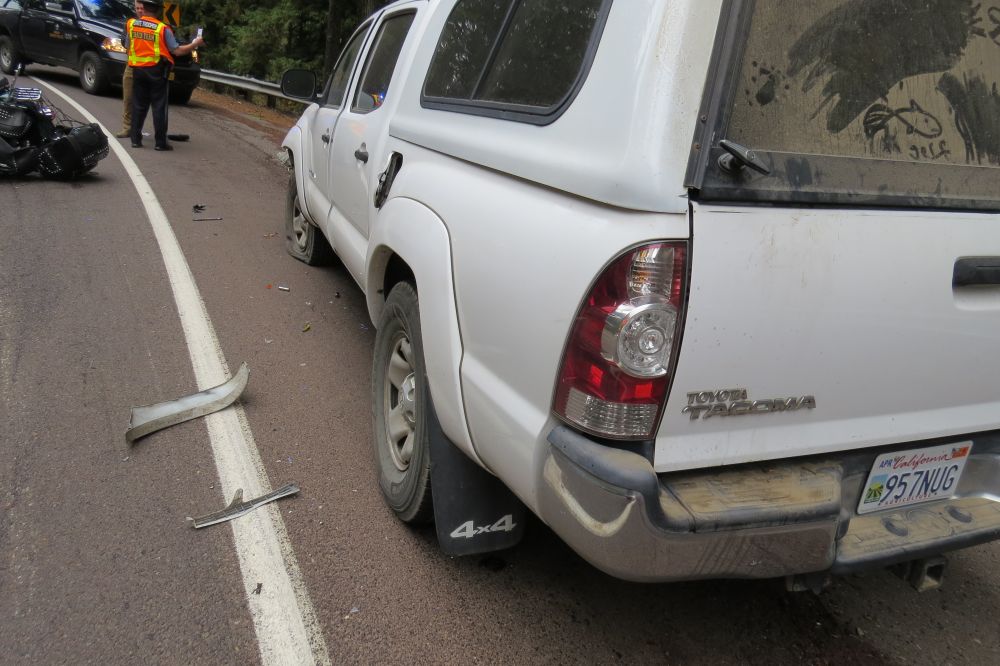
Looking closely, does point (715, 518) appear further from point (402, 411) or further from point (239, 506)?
point (239, 506)

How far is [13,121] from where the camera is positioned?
25.1ft

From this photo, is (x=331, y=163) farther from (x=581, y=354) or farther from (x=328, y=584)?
(x=581, y=354)

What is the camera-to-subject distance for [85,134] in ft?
26.8

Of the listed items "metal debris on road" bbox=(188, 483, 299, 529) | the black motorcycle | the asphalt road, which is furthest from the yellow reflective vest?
"metal debris on road" bbox=(188, 483, 299, 529)

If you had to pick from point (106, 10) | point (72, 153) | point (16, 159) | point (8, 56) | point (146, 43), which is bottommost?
point (16, 159)

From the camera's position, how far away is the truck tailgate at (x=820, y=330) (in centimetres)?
192

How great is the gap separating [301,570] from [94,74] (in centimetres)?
1499

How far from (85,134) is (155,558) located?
6.82 meters

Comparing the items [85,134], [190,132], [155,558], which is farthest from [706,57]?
[190,132]

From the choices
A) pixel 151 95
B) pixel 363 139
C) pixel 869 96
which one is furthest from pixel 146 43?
pixel 869 96

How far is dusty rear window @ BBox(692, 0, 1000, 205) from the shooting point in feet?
6.41

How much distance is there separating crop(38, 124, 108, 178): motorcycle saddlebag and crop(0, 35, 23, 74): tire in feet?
33.7

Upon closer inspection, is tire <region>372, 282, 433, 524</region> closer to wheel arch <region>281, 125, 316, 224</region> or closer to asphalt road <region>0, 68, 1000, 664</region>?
asphalt road <region>0, 68, 1000, 664</region>

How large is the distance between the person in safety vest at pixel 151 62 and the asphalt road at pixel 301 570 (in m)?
6.60
